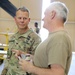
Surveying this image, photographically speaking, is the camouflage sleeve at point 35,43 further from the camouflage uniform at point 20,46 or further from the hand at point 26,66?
the hand at point 26,66

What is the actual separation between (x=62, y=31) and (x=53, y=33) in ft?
0.24

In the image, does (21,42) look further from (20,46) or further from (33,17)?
(33,17)

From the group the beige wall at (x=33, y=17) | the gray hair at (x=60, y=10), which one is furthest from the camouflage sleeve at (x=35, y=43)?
the beige wall at (x=33, y=17)

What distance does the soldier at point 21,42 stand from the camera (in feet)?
6.56

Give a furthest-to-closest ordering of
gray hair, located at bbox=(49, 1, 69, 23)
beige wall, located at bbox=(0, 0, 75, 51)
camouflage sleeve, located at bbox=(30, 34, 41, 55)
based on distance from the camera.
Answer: beige wall, located at bbox=(0, 0, 75, 51) → camouflage sleeve, located at bbox=(30, 34, 41, 55) → gray hair, located at bbox=(49, 1, 69, 23)

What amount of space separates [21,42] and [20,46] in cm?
5

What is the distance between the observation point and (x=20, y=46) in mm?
2021

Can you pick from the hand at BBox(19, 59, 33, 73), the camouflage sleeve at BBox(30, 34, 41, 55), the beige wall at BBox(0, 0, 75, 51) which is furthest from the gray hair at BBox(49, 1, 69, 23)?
the beige wall at BBox(0, 0, 75, 51)

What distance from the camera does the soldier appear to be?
Result: 2.00m

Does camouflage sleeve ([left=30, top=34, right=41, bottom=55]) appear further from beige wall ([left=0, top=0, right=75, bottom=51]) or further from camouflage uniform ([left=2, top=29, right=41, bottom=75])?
beige wall ([left=0, top=0, right=75, bottom=51])

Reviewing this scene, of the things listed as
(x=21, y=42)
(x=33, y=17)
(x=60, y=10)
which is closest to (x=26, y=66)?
(x=60, y=10)

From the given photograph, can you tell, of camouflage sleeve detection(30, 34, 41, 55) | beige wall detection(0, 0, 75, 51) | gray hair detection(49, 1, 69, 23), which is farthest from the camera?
beige wall detection(0, 0, 75, 51)

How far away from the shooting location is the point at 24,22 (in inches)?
81.2

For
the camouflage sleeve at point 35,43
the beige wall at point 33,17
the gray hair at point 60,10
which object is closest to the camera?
the gray hair at point 60,10
